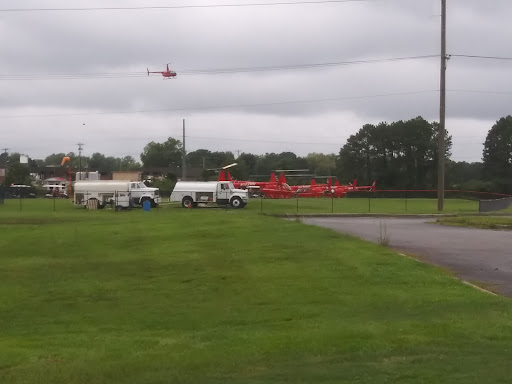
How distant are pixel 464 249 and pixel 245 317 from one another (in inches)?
432

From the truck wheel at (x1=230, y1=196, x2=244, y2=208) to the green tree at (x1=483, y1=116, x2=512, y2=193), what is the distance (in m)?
74.3

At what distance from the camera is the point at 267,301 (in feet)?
42.5

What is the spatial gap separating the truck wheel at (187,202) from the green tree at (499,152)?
248 ft

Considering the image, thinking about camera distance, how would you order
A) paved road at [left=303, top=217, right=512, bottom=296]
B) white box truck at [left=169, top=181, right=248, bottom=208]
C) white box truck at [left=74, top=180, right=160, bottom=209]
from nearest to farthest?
paved road at [left=303, top=217, right=512, bottom=296], white box truck at [left=169, top=181, right=248, bottom=208], white box truck at [left=74, top=180, right=160, bottom=209]

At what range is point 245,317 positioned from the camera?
1141 cm

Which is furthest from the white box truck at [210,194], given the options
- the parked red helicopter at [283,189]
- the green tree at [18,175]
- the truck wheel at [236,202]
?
the green tree at [18,175]

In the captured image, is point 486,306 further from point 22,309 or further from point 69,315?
point 22,309

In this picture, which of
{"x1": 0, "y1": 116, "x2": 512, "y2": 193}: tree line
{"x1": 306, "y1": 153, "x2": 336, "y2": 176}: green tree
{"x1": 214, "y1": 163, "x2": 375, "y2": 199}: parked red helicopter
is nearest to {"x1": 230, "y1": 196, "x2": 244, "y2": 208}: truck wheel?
{"x1": 214, "y1": 163, "x2": 375, "y2": 199}: parked red helicopter

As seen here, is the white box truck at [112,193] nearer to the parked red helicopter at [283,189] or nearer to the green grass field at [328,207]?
the green grass field at [328,207]

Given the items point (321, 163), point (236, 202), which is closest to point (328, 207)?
point (236, 202)

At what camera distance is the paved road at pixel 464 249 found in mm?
15305

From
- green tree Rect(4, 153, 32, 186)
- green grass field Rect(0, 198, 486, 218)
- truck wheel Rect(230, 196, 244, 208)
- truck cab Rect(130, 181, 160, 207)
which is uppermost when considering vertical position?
green tree Rect(4, 153, 32, 186)

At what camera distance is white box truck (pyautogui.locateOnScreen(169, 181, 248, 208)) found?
5759cm

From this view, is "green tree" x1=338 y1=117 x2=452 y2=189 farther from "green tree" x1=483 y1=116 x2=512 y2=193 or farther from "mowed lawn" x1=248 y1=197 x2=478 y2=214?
"mowed lawn" x1=248 y1=197 x2=478 y2=214
